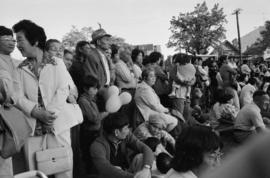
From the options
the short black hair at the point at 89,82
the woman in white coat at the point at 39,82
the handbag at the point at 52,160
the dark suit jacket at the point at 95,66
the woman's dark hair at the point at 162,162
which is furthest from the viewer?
the dark suit jacket at the point at 95,66

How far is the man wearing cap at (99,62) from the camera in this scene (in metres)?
4.70

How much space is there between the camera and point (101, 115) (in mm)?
4566

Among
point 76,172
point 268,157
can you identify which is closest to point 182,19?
point 76,172

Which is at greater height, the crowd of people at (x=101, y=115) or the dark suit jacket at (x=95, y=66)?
the dark suit jacket at (x=95, y=66)

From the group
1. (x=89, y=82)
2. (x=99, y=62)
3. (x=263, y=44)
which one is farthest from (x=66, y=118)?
(x=263, y=44)

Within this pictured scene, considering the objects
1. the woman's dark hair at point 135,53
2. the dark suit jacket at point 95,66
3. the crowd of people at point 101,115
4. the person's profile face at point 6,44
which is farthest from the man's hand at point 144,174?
the woman's dark hair at point 135,53

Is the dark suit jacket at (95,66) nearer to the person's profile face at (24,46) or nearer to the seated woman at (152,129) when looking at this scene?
the seated woman at (152,129)

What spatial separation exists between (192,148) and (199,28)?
3898 cm

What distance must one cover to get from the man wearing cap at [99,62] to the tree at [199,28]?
34.0 m

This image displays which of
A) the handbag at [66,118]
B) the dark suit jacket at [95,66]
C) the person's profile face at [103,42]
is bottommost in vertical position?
the handbag at [66,118]

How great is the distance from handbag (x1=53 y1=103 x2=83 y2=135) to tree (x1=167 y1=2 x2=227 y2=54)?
35.7m

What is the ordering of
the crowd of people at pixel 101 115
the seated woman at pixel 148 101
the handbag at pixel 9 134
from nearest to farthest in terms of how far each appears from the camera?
the handbag at pixel 9 134, the crowd of people at pixel 101 115, the seated woman at pixel 148 101

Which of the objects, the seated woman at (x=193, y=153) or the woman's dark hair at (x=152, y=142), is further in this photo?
the woman's dark hair at (x=152, y=142)

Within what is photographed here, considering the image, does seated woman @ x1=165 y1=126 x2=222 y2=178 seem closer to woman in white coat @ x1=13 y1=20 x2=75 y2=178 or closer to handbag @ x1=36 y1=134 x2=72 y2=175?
handbag @ x1=36 y1=134 x2=72 y2=175
